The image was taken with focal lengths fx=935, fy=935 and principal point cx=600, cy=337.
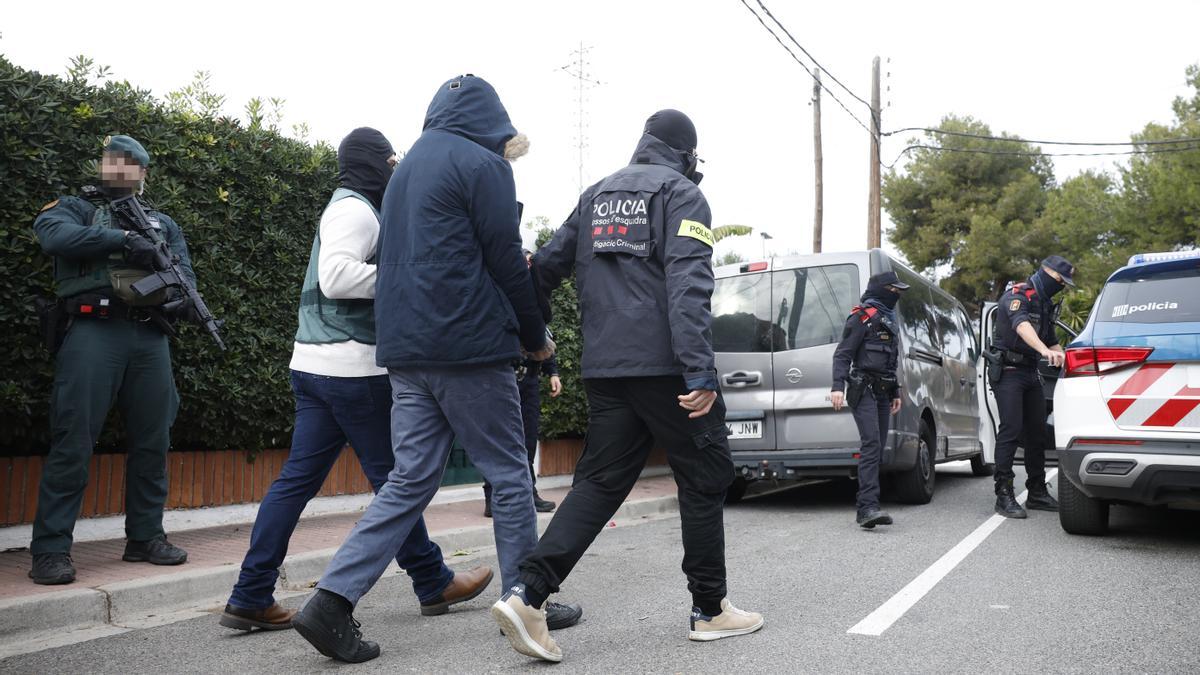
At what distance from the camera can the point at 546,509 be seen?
23.2 feet

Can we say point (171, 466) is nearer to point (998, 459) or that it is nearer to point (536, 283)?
point (536, 283)

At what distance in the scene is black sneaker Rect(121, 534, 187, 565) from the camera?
4575 mm

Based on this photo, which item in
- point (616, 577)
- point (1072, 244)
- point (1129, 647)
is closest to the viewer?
point (1129, 647)

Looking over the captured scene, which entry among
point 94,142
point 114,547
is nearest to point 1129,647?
point 114,547

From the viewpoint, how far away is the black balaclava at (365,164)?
386 centimetres

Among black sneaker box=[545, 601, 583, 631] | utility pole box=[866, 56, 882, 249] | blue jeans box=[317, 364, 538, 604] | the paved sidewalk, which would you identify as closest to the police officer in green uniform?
the paved sidewalk

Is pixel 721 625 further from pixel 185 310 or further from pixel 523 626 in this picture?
pixel 185 310

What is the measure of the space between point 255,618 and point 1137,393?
4.77 meters

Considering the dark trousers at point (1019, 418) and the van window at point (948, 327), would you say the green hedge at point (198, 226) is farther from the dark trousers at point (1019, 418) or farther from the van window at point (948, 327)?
the van window at point (948, 327)

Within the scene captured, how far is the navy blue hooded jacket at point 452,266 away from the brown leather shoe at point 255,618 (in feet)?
3.80

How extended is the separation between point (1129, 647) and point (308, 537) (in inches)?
170

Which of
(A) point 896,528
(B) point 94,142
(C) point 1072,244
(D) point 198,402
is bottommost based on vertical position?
(A) point 896,528

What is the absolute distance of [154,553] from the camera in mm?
4578

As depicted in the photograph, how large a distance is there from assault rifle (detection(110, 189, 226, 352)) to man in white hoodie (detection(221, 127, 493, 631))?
920mm
